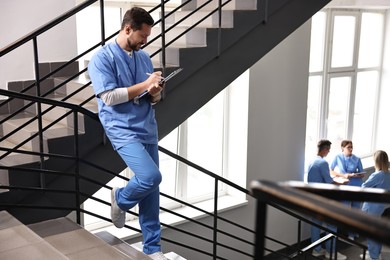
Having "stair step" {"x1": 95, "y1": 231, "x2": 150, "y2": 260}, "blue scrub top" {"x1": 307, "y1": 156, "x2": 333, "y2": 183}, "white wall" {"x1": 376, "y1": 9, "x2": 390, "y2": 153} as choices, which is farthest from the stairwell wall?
"stair step" {"x1": 95, "y1": 231, "x2": 150, "y2": 260}

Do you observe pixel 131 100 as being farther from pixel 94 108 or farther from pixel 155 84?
pixel 94 108

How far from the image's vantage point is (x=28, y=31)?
388cm

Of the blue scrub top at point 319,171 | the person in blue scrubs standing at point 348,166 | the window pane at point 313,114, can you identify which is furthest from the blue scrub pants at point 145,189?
the window pane at point 313,114

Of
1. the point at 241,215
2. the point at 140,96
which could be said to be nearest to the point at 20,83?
the point at 140,96

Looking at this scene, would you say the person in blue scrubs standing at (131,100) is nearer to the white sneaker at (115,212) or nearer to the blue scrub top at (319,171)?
the white sneaker at (115,212)

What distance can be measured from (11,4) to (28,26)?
21cm

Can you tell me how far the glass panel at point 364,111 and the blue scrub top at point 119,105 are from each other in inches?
254

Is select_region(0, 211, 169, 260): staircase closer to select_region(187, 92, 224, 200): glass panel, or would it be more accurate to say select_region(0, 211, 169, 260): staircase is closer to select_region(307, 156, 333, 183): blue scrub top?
select_region(187, 92, 224, 200): glass panel

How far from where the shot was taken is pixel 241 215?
580 cm

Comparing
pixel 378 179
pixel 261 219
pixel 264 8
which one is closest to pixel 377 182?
pixel 378 179

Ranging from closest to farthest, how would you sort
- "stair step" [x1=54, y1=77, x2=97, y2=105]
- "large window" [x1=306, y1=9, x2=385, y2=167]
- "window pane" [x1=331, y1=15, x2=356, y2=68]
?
"stair step" [x1=54, y1=77, x2=97, y2=105] < "large window" [x1=306, y1=9, x2=385, y2=167] < "window pane" [x1=331, y1=15, x2=356, y2=68]

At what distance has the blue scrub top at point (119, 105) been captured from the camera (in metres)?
2.31

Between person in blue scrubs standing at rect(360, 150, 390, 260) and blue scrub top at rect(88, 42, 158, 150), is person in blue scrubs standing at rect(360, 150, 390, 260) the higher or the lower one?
the lower one

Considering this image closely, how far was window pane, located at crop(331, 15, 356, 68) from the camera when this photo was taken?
24.0 ft
